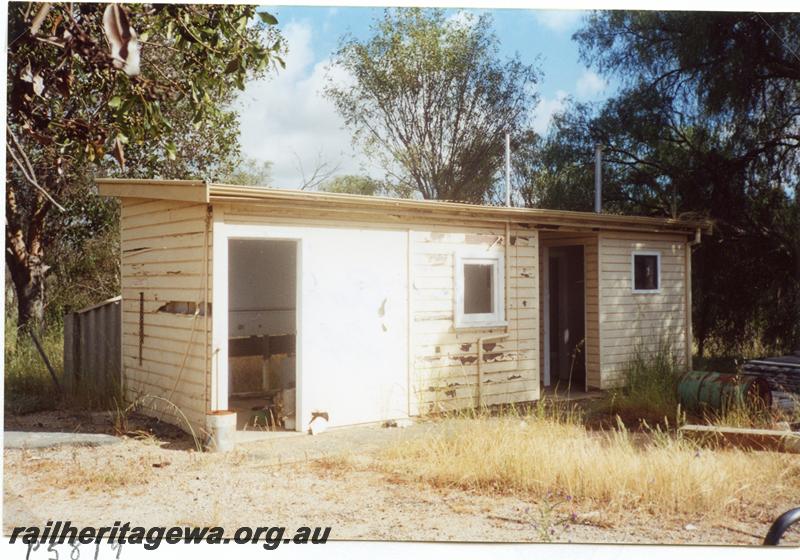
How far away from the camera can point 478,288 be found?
9266 mm

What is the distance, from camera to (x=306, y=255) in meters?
7.71

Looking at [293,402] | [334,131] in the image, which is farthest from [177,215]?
[334,131]

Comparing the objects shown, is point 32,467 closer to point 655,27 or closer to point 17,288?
point 17,288

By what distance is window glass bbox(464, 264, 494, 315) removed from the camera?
30.0 feet

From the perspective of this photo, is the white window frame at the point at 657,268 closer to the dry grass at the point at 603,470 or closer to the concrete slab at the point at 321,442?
the concrete slab at the point at 321,442

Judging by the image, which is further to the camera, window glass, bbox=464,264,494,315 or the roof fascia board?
window glass, bbox=464,264,494,315

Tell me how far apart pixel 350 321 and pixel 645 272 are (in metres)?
5.33

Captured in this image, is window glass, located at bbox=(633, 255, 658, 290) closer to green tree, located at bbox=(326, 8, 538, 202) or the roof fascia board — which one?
the roof fascia board

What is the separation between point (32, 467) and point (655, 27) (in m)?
13.3

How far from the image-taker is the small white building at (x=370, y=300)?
740 centimetres

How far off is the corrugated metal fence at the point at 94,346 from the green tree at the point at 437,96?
17.4 m

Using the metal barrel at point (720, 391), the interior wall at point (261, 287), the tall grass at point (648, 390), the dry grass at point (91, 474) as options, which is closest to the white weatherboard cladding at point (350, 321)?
the dry grass at point (91, 474)

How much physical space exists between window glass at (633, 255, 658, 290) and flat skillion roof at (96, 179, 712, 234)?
1.86 ft

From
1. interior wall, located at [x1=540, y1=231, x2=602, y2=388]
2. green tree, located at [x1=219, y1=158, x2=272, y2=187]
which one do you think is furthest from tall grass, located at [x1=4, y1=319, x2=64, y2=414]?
green tree, located at [x1=219, y1=158, x2=272, y2=187]
